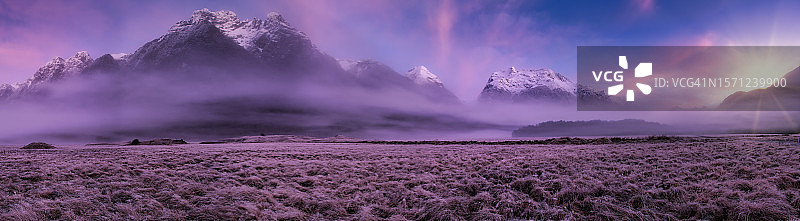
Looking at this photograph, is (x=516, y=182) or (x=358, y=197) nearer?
(x=358, y=197)

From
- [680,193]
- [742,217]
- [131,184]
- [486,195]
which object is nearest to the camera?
[742,217]

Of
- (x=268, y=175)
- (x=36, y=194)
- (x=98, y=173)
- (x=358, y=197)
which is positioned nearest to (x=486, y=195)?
(x=358, y=197)

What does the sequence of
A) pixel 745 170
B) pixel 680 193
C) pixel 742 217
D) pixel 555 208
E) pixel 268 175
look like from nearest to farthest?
pixel 742 217 < pixel 555 208 < pixel 680 193 < pixel 745 170 < pixel 268 175

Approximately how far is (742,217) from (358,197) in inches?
344

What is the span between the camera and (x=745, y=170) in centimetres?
1091

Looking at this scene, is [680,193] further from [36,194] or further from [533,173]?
[36,194]

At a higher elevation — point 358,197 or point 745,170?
point 745,170

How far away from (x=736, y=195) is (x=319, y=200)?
10.7m

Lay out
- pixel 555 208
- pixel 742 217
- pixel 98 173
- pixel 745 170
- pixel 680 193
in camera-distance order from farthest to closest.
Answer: pixel 98 173, pixel 745 170, pixel 680 193, pixel 555 208, pixel 742 217

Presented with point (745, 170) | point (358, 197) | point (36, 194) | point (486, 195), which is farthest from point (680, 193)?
point (36, 194)

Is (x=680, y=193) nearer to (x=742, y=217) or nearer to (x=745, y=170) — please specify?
(x=742, y=217)

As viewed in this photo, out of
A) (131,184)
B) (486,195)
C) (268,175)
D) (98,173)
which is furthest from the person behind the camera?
(268,175)

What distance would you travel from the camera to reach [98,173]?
11859 millimetres

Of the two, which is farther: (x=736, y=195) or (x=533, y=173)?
(x=533, y=173)
